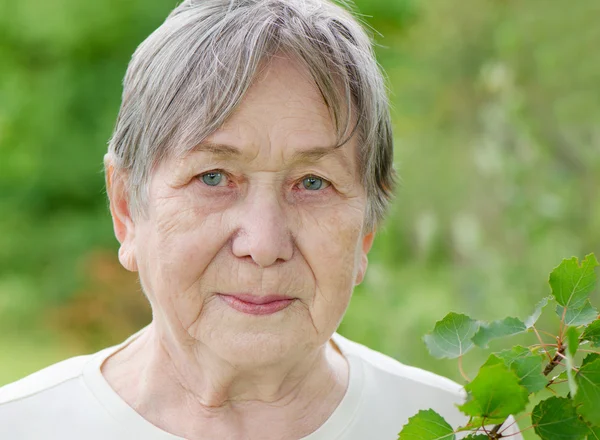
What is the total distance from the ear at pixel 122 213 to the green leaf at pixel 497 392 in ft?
2.39

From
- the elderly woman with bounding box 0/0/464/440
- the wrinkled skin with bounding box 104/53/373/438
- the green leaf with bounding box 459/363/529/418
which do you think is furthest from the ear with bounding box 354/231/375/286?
the green leaf with bounding box 459/363/529/418

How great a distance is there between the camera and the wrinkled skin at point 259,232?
1.42 metres

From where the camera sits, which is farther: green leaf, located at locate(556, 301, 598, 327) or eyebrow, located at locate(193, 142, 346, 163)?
eyebrow, located at locate(193, 142, 346, 163)

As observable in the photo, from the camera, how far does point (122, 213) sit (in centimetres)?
163

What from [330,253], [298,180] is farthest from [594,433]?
[298,180]

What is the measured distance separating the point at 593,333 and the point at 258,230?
532 mm

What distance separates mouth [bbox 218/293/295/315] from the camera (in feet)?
4.73

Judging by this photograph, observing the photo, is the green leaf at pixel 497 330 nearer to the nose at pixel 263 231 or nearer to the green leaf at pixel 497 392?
the green leaf at pixel 497 392

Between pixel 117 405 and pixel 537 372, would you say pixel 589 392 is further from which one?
pixel 117 405

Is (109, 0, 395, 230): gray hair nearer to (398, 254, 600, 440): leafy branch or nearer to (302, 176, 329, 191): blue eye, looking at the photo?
(302, 176, 329, 191): blue eye

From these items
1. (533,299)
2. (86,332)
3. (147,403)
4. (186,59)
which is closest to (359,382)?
(147,403)

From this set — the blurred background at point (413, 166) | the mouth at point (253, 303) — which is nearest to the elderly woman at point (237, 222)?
the mouth at point (253, 303)

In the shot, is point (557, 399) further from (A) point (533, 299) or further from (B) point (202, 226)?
(A) point (533, 299)

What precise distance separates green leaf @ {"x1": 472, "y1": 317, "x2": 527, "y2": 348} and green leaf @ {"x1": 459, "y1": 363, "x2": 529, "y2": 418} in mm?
104
